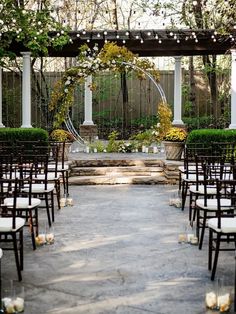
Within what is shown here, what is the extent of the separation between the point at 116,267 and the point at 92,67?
8.99 meters

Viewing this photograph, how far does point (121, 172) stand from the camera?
Answer: 12.2 metres

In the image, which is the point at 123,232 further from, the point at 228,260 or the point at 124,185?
the point at 124,185

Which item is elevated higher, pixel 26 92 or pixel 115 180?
pixel 26 92

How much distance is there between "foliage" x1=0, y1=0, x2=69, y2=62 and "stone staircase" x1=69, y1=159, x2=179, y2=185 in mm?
2827

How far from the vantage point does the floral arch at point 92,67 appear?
1377 centimetres

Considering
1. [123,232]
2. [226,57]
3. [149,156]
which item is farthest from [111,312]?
[226,57]

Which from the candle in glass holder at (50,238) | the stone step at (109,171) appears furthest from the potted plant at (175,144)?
the candle in glass holder at (50,238)

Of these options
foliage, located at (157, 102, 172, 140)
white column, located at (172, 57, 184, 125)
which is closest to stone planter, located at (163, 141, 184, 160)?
foliage, located at (157, 102, 172, 140)

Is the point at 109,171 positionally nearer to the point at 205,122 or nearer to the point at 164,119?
the point at 164,119

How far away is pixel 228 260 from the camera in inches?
226

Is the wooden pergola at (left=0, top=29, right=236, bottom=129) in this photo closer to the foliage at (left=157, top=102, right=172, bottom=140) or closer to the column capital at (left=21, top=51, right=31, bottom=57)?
the column capital at (left=21, top=51, right=31, bottom=57)

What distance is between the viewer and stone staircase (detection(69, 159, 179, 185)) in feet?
38.0

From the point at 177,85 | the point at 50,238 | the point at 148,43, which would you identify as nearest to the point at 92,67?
the point at 148,43

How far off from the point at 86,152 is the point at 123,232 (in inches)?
301
